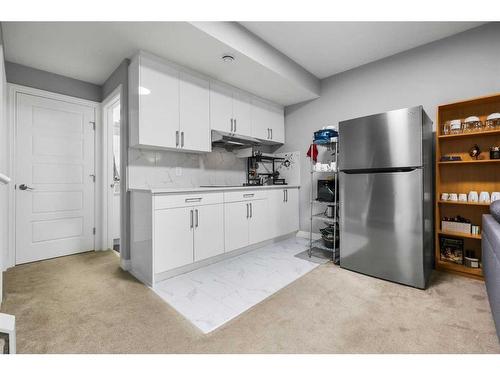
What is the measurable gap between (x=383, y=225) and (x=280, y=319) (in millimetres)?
1316

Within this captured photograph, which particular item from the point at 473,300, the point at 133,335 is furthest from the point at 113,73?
the point at 473,300

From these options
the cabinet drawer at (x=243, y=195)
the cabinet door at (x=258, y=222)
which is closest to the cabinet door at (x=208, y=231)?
the cabinet drawer at (x=243, y=195)

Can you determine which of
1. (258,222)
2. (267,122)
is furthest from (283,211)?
(267,122)

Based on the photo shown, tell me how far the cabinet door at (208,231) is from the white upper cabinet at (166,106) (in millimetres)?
779

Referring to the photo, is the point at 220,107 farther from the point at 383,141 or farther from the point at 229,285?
the point at 229,285

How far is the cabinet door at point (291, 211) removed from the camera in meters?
3.55

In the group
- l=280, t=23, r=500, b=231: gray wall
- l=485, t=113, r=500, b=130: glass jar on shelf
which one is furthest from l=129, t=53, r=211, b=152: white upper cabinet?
l=485, t=113, r=500, b=130: glass jar on shelf

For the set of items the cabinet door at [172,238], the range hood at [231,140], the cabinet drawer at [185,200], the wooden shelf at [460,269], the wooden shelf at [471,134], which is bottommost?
the wooden shelf at [460,269]

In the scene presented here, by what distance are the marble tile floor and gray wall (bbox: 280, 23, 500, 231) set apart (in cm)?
130

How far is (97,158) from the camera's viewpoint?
3170 mm

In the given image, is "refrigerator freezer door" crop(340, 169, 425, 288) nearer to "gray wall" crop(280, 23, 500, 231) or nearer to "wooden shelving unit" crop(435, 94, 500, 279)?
"wooden shelving unit" crop(435, 94, 500, 279)

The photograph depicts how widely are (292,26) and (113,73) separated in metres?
2.13

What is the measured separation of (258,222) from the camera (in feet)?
10.1

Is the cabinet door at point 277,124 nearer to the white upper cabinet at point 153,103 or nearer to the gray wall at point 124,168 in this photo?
the white upper cabinet at point 153,103
